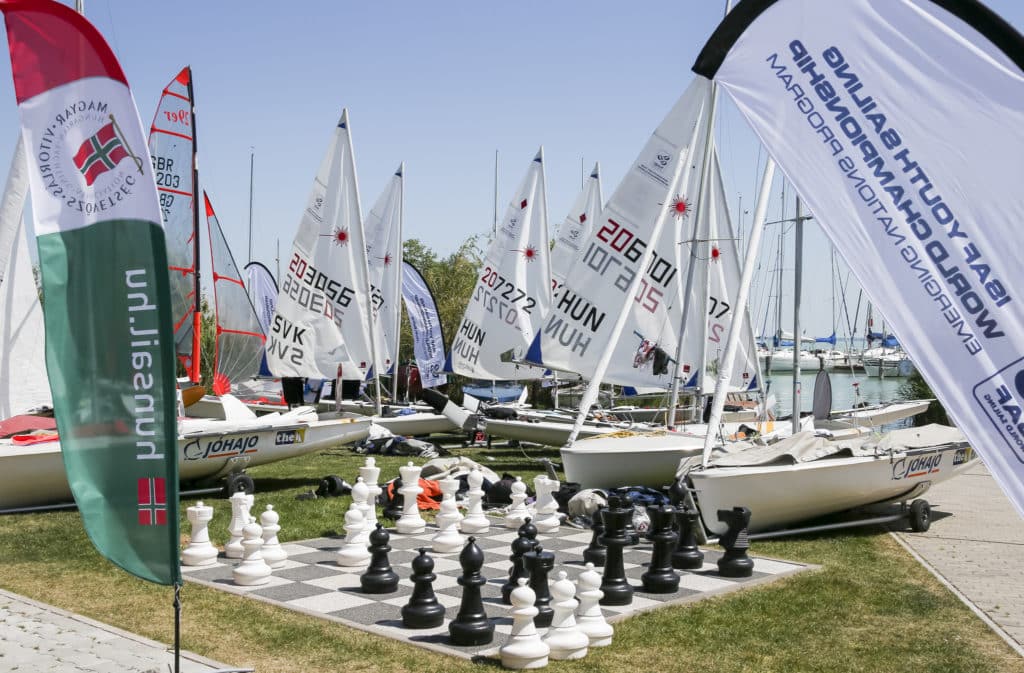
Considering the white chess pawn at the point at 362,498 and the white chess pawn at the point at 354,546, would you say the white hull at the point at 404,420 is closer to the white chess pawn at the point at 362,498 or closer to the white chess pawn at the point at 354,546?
the white chess pawn at the point at 362,498

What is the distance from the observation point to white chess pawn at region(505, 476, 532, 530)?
36.1 ft

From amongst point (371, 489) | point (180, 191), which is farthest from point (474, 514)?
point (180, 191)

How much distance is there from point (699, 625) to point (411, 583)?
2.52 meters

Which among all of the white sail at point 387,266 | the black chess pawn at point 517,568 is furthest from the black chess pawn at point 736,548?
the white sail at point 387,266

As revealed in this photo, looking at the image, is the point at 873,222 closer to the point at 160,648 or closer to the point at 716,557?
the point at 160,648

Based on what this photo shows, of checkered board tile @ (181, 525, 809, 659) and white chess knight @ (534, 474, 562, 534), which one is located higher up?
white chess knight @ (534, 474, 562, 534)

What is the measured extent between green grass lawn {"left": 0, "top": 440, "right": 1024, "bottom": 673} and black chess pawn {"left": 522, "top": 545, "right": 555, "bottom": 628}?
1.70 ft

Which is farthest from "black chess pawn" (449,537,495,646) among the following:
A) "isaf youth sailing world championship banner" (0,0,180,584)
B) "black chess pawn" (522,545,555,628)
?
"isaf youth sailing world championship banner" (0,0,180,584)

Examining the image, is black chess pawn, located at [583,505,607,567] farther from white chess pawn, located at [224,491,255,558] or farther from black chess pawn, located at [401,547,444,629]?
white chess pawn, located at [224,491,255,558]

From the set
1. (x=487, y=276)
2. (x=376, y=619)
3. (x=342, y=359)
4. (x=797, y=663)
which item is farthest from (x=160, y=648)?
(x=487, y=276)

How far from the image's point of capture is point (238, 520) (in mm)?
9289

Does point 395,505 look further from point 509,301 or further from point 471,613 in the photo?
point 509,301

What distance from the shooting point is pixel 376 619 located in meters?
7.30

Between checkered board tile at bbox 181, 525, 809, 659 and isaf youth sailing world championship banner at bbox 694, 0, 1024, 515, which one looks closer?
isaf youth sailing world championship banner at bbox 694, 0, 1024, 515
